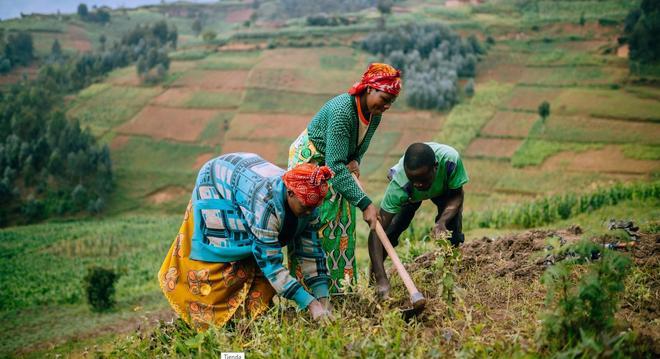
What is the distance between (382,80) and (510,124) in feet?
75.3

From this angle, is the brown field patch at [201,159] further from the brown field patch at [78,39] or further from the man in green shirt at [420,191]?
the man in green shirt at [420,191]

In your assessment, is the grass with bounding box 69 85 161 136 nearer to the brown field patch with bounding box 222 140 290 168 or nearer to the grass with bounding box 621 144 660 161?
the brown field patch with bounding box 222 140 290 168

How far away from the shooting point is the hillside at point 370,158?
387cm

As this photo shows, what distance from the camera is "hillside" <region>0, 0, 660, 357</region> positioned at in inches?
152

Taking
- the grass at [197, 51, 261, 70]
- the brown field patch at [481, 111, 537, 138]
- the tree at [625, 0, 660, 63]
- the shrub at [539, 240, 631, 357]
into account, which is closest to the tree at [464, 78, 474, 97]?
the brown field patch at [481, 111, 537, 138]

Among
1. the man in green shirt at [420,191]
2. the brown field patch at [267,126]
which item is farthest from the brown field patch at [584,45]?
the man in green shirt at [420,191]

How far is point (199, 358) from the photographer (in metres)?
3.52

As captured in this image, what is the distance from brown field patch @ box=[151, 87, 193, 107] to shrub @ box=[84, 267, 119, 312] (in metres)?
21.2

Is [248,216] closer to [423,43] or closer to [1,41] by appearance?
[423,43]

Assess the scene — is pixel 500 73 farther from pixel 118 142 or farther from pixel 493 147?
pixel 118 142

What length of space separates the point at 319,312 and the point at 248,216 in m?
0.73

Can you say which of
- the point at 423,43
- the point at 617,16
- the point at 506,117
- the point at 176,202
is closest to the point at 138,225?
the point at 176,202

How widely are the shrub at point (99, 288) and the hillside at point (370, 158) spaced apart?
0.43 metres

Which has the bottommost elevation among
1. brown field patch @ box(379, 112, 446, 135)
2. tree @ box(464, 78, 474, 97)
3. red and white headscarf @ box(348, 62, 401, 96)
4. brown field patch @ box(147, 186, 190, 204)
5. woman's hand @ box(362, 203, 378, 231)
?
brown field patch @ box(147, 186, 190, 204)
